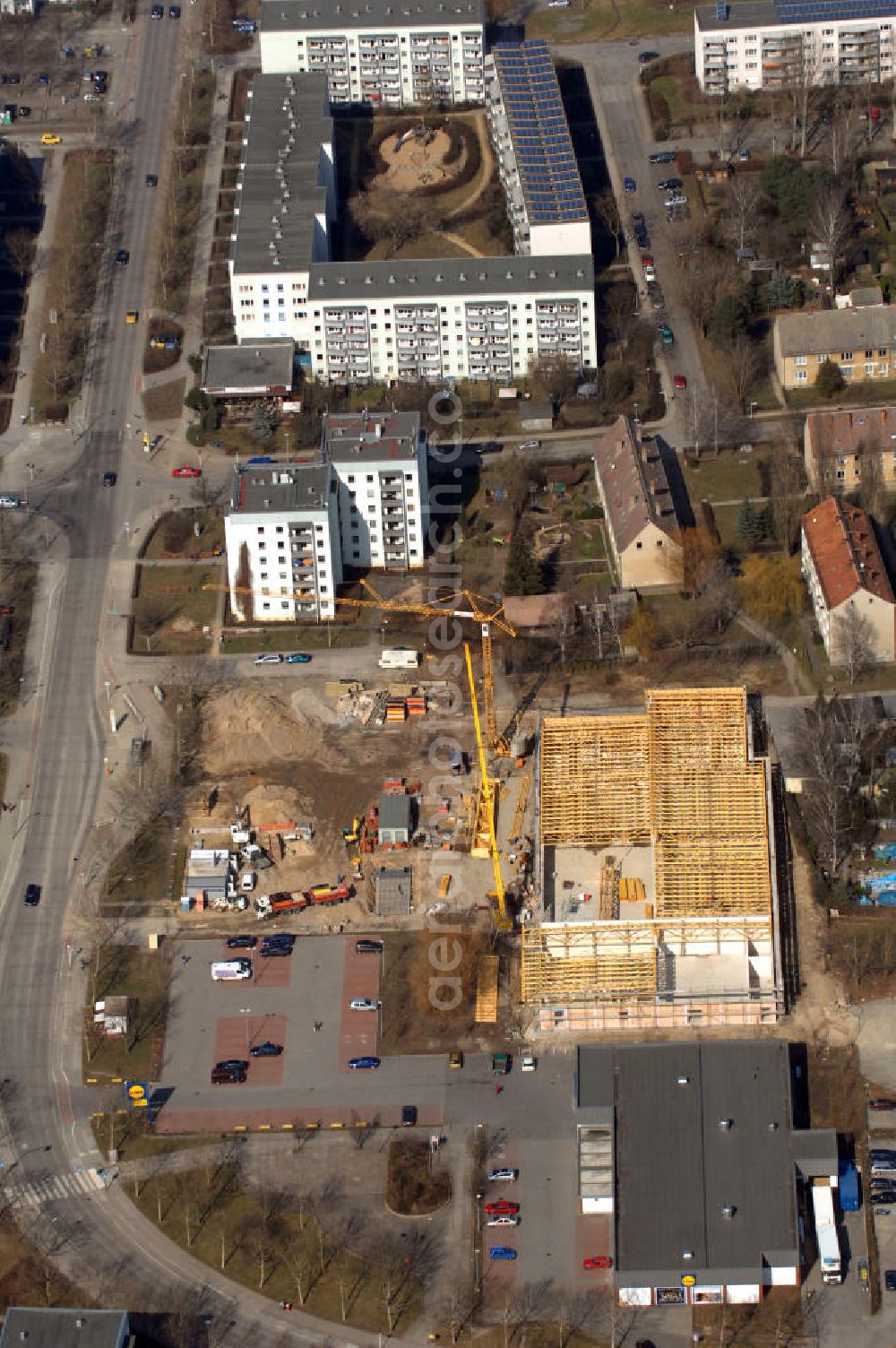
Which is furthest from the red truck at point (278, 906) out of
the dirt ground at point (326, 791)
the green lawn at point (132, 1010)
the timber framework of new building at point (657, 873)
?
the timber framework of new building at point (657, 873)

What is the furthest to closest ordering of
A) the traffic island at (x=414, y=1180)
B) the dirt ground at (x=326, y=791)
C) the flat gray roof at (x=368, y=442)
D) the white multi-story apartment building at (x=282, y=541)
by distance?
the flat gray roof at (x=368, y=442) < the white multi-story apartment building at (x=282, y=541) < the dirt ground at (x=326, y=791) < the traffic island at (x=414, y=1180)

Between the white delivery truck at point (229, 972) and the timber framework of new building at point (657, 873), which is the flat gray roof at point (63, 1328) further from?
the timber framework of new building at point (657, 873)

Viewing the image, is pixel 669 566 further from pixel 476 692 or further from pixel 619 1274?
pixel 619 1274

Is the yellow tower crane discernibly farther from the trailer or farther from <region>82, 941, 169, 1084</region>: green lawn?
<region>82, 941, 169, 1084</region>: green lawn

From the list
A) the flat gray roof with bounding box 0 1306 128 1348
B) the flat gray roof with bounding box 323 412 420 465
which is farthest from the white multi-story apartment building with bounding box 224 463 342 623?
the flat gray roof with bounding box 0 1306 128 1348

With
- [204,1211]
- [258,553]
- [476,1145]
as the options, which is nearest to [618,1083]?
[476,1145]
